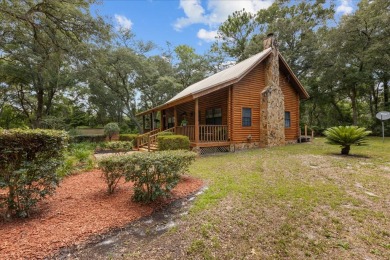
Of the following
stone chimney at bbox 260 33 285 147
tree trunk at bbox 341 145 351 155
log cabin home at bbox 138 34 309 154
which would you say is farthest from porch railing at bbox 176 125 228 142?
tree trunk at bbox 341 145 351 155

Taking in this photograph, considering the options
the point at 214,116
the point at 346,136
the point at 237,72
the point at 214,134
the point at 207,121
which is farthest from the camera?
the point at 207,121

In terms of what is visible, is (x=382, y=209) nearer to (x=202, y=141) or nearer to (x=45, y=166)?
(x=45, y=166)

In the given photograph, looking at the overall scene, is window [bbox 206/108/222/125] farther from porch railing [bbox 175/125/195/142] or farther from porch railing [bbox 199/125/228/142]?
porch railing [bbox 175/125/195/142]

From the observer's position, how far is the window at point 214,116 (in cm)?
1315

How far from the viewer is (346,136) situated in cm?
877

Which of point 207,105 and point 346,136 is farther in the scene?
point 207,105

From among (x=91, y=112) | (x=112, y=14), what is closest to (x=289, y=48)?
(x=112, y=14)

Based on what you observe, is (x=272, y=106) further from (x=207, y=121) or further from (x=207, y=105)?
(x=207, y=121)

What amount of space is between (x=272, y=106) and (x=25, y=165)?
1201 cm

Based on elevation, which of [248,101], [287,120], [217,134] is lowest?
[217,134]

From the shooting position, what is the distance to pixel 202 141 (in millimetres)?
11125

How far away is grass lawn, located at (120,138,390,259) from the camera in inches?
107

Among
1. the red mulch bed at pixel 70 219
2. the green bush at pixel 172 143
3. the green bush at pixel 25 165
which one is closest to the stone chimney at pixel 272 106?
the green bush at pixel 172 143

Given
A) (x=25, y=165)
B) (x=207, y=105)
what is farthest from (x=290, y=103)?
(x=25, y=165)
